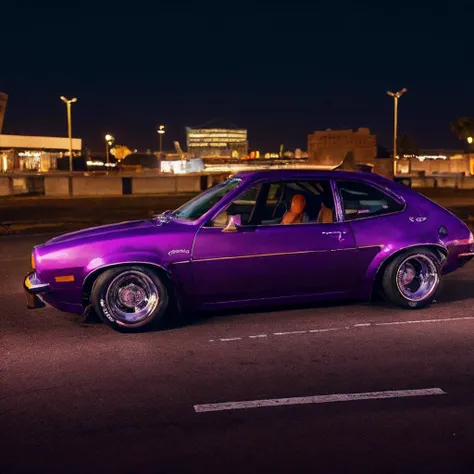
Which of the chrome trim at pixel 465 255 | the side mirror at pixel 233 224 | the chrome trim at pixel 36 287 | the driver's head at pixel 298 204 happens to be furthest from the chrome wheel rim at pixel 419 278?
the chrome trim at pixel 36 287

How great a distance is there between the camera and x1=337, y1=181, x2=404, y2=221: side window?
24.4 feet

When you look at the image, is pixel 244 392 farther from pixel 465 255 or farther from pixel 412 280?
pixel 465 255

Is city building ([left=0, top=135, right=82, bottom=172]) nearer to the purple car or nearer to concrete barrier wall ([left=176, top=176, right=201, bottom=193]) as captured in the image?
concrete barrier wall ([left=176, top=176, right=201, bottom=193])

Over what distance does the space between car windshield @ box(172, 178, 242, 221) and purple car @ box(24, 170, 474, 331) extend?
22 millimetres

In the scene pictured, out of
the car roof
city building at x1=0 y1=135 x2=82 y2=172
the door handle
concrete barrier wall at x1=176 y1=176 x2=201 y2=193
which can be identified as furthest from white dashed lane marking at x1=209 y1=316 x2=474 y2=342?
city building at x1=0 y1=135 x2=82 y2=172

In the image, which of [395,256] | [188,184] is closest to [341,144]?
[188,184]

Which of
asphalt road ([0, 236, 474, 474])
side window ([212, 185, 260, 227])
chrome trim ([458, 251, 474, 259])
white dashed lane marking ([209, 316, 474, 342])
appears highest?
side window ([212, 185, 260, 227])

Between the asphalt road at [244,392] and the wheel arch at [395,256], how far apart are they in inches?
10.7

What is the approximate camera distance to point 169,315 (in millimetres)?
7516

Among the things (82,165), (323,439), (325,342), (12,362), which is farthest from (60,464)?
(82,165)

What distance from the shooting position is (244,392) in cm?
507

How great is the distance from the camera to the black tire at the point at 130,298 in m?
6.76

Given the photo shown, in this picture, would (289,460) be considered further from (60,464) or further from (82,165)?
(82,165)

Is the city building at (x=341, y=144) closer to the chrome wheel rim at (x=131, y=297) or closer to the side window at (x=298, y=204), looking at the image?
the side window at (x=298, y=204)
